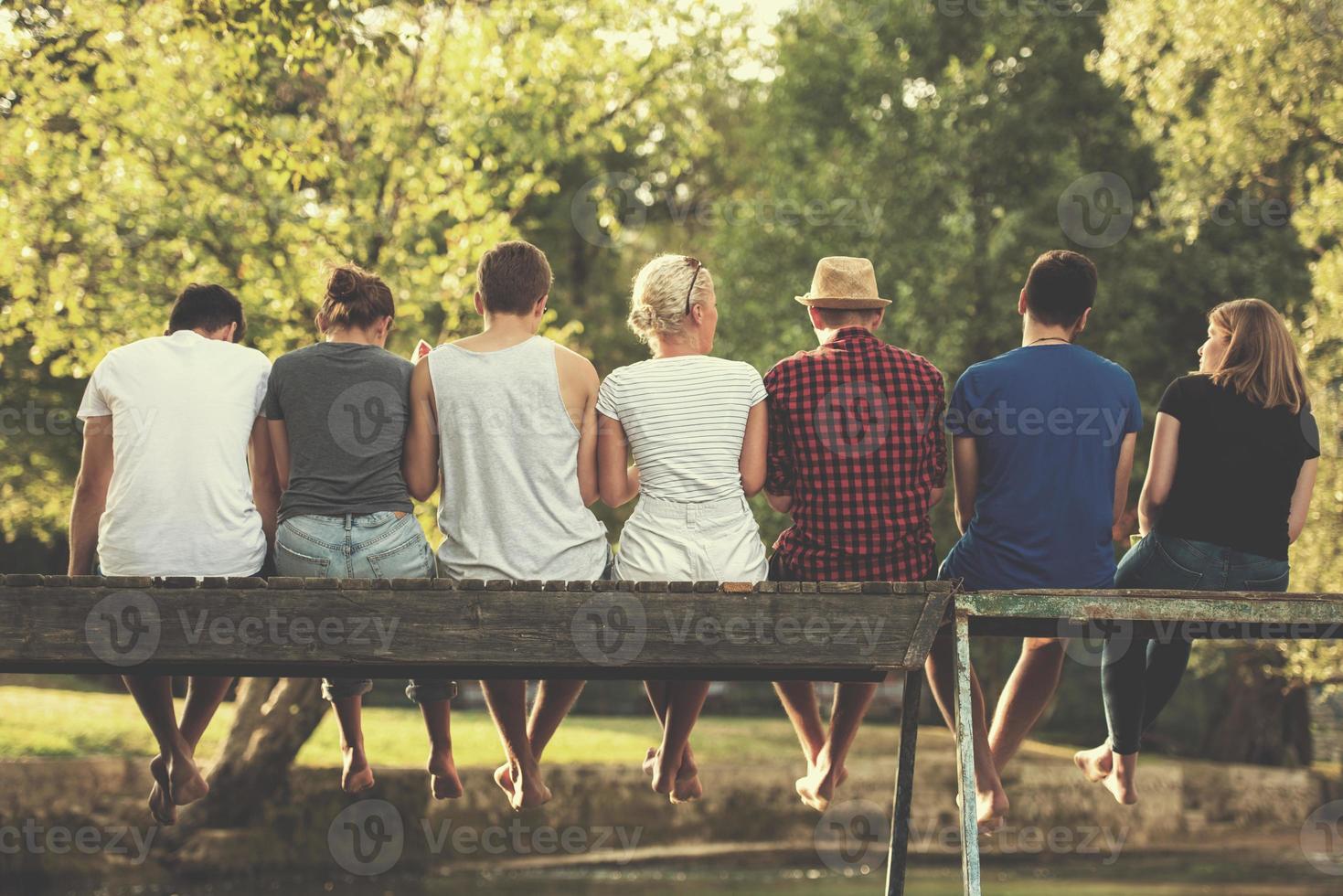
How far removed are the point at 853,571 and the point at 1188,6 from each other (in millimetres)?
11775

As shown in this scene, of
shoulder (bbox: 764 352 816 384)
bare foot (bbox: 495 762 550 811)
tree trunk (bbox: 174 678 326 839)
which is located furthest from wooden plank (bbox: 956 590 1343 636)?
tree trunk (bbox: 174 678 326 839)

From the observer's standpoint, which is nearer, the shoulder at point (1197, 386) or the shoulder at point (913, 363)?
the shoulder at point (913, 363)

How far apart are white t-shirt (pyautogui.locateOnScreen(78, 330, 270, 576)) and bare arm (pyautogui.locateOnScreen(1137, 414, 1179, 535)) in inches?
142

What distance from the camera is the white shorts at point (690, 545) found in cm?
Answer: 543

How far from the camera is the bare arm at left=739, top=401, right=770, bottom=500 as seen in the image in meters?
5.57

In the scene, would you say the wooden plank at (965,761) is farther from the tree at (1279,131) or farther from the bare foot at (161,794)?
the tree at (1279,131)

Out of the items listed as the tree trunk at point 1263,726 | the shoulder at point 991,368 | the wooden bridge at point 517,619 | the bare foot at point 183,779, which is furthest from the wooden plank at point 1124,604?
the tree trunk at point 1263,726

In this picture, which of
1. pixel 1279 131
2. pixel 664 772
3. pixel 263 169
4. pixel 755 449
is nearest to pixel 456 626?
pixel 755 449

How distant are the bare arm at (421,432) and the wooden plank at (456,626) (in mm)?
824

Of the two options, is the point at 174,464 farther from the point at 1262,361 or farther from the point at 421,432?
the point at 1262,361

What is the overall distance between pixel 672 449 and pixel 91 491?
2324mm

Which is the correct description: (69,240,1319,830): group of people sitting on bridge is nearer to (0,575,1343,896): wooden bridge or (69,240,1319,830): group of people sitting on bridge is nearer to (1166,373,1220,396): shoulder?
(1166,373,1220,396): shoulder

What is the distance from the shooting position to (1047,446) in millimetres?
5547

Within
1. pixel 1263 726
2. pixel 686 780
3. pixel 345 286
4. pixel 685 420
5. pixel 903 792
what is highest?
pixel 345 286
